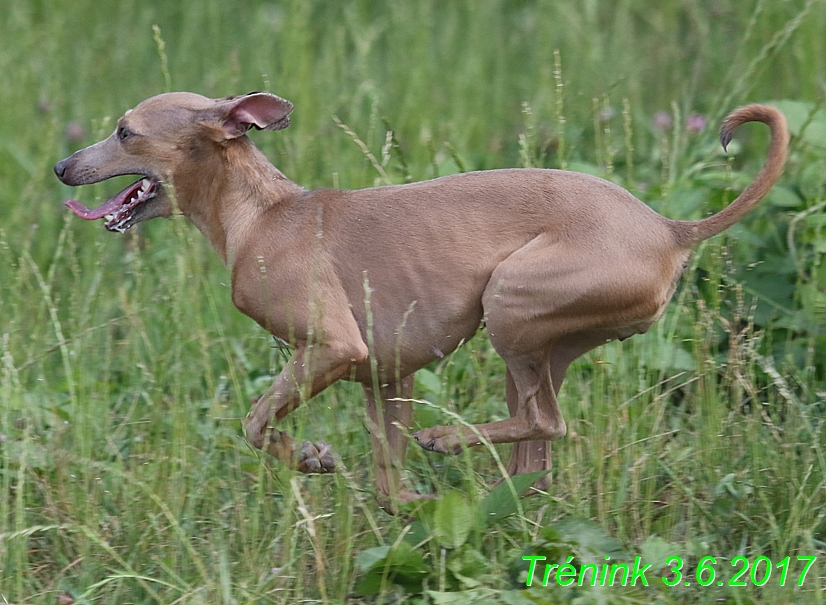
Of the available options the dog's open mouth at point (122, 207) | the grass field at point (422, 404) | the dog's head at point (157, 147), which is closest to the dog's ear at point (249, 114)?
the dog's head at point (157, 147)

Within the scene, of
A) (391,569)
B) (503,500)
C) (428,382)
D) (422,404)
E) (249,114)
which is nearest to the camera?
(391,569)

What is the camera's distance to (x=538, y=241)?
3369 millimetres

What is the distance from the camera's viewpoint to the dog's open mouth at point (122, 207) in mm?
3666

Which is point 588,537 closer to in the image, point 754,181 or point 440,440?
point 440,440

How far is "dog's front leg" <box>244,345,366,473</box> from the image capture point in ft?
11.3

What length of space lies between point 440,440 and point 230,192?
107 cm

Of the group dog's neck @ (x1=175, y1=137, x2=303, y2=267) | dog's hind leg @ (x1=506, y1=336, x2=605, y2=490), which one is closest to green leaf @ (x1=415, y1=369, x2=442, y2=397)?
dog's hind leg @ (x1=506, y1=336, x2=605, y2=490)

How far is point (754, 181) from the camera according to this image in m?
3.32

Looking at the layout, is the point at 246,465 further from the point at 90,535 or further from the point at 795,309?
the point at 795,309

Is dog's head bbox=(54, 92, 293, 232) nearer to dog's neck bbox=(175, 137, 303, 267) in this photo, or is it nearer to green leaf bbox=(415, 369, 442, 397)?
dog's neck bbox=(175, 137, 303, 267)

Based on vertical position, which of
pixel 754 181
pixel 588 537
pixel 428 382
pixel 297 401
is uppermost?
pixel 754 181

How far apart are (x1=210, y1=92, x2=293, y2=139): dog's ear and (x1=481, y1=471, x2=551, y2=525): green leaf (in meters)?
1.38

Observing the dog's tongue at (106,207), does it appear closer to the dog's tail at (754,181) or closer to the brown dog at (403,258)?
the brown dog at (403,258)

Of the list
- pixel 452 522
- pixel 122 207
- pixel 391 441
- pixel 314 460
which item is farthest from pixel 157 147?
pixel 452 522
